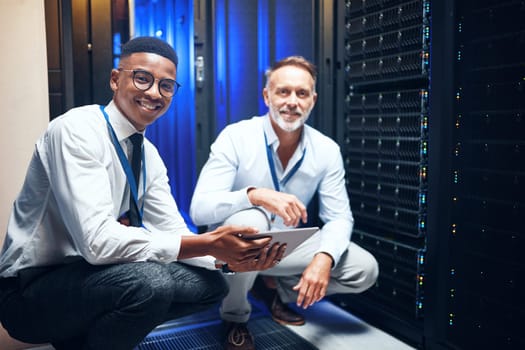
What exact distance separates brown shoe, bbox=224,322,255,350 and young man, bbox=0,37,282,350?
0.42 metres

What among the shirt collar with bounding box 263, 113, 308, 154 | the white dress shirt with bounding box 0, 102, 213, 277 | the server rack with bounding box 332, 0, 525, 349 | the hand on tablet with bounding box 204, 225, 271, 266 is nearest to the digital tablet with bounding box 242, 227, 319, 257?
the hand on tablet with bounding box 204, 225, 271, 266

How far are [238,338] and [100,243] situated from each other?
2.93 feet

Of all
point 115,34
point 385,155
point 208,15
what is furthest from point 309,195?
point 115,34

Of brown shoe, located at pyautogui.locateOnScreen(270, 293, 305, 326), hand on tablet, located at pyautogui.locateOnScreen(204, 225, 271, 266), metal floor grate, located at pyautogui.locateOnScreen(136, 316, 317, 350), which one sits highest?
hand on tablet, located at pyautogui.locateOnScreen(204, 225, 271, 266)

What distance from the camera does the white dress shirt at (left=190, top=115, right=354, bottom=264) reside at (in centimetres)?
220

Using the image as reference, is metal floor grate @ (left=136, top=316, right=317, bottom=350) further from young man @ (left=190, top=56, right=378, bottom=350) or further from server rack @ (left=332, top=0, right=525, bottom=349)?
server rack @ (left=332, top=0, right=525, bottom=349)

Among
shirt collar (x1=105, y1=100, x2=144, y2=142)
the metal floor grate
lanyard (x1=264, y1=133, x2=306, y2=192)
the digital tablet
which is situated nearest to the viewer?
the digital tablet

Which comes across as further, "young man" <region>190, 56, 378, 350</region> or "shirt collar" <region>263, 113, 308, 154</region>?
"shirt collar" <region>263, 113, 308, 154</region>

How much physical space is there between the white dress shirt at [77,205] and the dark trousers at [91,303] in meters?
0.06

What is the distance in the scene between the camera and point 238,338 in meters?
2.08

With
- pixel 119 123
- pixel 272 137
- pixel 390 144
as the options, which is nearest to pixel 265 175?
pixel 272 137

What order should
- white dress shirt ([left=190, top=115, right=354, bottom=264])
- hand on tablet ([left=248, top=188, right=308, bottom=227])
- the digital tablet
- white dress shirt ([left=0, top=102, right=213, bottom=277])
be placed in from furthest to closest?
white dress shirt ([left=190, top=115, right=354, bottom=264])
hand on tablet ([left=248, top=188, right=308, bottom=227])
the digital tablet
white dress shirt ([left=0, top=102, right=213, bottom=277])

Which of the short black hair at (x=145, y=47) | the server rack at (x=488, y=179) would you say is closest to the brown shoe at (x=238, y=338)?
the server rack at (x=488, y=179)

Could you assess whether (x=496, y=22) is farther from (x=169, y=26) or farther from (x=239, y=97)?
(x=169, y=26)
